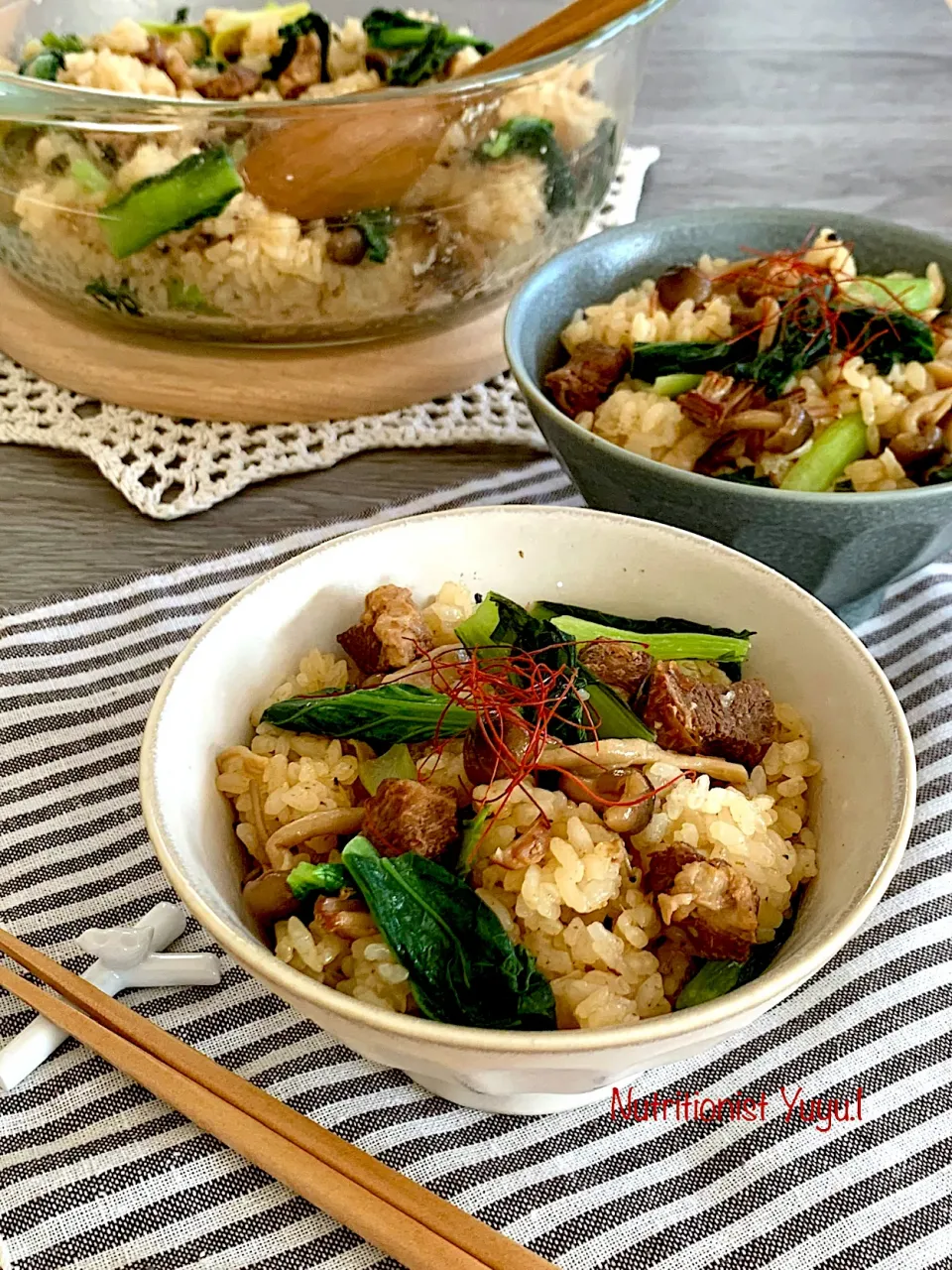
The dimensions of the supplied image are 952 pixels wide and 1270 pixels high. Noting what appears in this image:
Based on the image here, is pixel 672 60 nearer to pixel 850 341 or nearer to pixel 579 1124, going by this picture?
pixel 850 341

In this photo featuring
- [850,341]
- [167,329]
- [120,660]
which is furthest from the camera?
[167,329]

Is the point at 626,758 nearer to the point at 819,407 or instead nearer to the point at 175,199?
the point at 819,407

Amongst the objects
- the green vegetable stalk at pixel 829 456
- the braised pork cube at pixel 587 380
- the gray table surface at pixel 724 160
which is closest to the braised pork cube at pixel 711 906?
the green vegetable stalk at pixel 829 456

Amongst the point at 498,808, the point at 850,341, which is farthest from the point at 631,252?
the point at 498,808

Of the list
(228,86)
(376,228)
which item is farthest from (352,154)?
(228,86)

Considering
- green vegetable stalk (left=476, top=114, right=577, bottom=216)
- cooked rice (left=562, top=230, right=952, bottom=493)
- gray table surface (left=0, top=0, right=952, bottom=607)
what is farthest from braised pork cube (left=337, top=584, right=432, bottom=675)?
green vegetable stalk (left=476, top=114, right=577, bottom=216)

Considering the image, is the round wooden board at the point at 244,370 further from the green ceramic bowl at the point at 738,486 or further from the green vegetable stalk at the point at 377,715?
the green vegetable stalk at the point at 377,715
